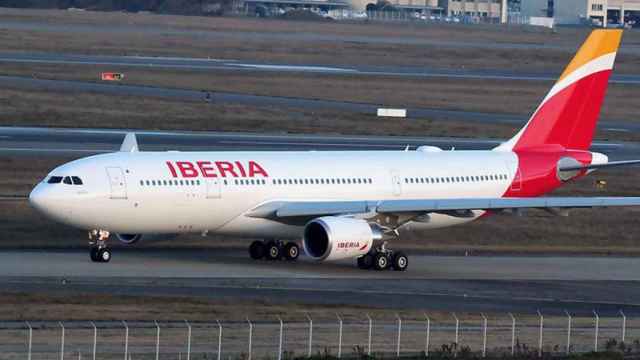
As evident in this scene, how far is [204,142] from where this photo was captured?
83750 millimetres

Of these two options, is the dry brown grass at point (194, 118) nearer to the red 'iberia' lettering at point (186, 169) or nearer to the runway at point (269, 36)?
the red 'iberia' lettering at point (186, 169)

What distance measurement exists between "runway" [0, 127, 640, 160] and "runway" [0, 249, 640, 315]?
2099 cm

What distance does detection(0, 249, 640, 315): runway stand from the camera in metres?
46.7

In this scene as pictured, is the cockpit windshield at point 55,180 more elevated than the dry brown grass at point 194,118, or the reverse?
the cockpit windshield at point 55,180

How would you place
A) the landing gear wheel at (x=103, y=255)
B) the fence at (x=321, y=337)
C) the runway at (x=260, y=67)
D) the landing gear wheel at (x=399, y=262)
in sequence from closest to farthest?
the fence at (x=321, y=337)
the landing gear wheel at (x=103, y=255)
the landing gear wheel at (x=399, y=262)
the runway at (x=260, y=67)

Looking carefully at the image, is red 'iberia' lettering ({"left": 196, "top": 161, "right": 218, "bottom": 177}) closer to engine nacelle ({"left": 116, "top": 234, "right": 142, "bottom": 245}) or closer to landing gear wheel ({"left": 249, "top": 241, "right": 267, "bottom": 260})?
engine nacelle ({"left": 116, "top": 234, "right": 142, "bottom": 245})

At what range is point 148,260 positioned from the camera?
54.5 meters

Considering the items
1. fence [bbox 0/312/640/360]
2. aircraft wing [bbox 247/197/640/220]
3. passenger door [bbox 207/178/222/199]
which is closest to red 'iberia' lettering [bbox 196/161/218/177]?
passenger door [bbox 207/178/222/199]

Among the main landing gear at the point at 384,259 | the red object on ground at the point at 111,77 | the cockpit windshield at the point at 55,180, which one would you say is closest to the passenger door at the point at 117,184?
the cockpit windshield at the point at 55,180

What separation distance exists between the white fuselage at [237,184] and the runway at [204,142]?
757 inches

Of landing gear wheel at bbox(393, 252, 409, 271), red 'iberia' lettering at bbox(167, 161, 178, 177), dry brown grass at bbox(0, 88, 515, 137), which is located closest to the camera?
red 'iberia' lettering at bbox(167, 161, 178, 177)

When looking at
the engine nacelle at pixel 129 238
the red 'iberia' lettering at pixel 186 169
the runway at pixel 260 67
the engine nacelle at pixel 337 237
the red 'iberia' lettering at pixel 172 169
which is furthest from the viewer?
the runway at pixel 260 67

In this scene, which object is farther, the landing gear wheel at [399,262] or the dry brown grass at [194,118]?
the dry brown grass at [194,118]

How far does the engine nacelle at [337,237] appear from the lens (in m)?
51.7
